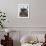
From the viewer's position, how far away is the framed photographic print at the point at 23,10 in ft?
11.8

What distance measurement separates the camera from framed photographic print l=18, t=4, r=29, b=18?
3598 mm

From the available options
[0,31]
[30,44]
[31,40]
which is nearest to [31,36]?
[31,40]

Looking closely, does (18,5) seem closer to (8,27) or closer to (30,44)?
(8,27)

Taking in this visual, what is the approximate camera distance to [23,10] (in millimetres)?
3627

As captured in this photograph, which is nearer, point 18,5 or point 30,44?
point 30,44

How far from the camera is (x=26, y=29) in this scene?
363 centimetres

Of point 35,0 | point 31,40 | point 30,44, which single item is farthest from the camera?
point 35,0

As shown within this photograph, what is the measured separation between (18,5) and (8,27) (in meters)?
0.63

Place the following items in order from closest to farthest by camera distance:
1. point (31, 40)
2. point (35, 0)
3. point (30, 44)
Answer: point (30, 44), point (31, 40), point (35, 0)

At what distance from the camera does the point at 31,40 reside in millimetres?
3350

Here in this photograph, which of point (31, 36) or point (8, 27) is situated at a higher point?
point (8, 27)

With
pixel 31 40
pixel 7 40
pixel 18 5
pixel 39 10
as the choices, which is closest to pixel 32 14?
pixel 39 10

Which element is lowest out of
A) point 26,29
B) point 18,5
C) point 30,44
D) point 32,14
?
point 30,44

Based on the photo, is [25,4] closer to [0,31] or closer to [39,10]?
[39,10]
